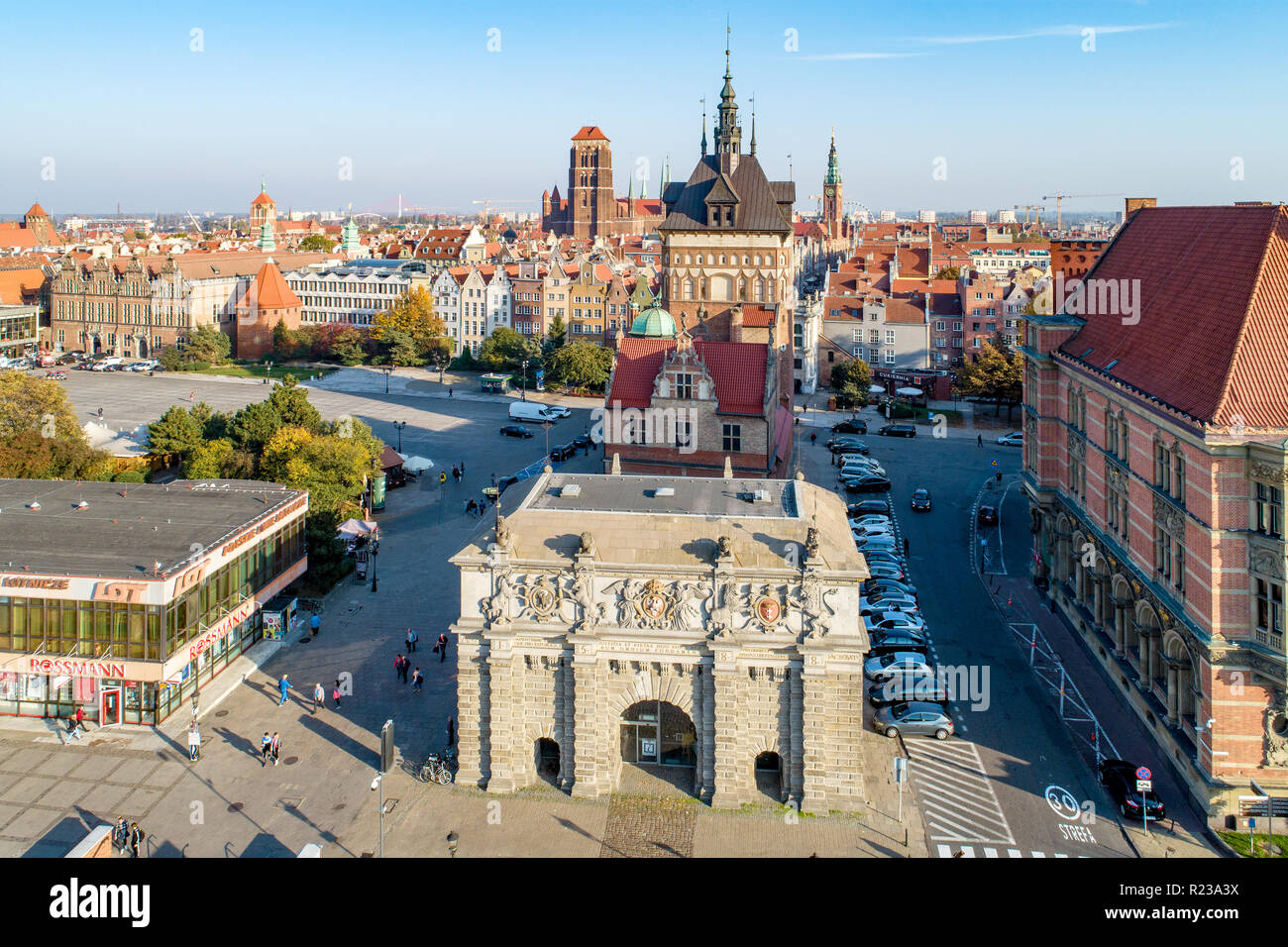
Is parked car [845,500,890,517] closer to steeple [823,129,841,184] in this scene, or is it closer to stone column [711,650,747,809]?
stone column [711,650,747,809]

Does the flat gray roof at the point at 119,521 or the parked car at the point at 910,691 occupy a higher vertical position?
the flat gray roof at the point at 119,521

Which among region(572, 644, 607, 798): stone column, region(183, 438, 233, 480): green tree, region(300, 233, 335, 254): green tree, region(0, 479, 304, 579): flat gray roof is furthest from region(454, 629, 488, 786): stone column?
region(300, 233, 335, 254): green tree

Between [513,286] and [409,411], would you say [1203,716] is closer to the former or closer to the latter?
[409,411]

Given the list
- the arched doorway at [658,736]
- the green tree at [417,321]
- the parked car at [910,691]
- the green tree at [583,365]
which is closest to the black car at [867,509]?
the parked car at [910,691]

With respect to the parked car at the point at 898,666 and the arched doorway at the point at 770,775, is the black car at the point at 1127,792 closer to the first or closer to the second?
the parked car at the point at 898,666

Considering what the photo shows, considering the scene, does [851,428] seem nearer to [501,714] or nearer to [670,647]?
[670,647]

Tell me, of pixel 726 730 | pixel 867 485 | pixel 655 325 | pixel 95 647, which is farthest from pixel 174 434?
pixel 726 730
